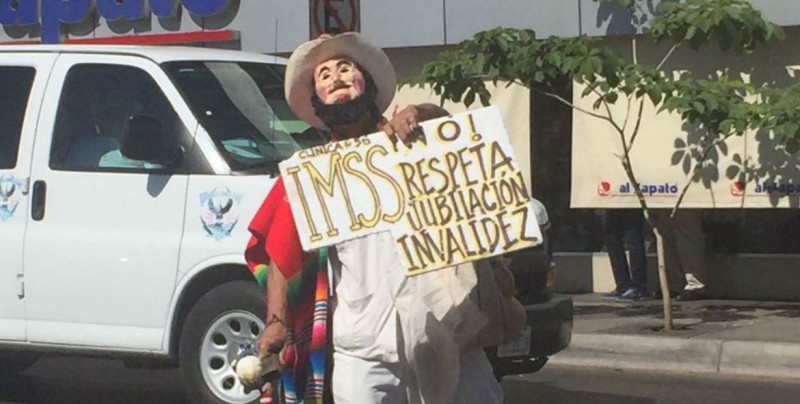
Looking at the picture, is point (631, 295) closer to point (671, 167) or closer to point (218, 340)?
point (671, 167)

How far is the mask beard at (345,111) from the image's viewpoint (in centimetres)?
419

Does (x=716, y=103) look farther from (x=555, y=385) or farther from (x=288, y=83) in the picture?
(x=288, y=83)

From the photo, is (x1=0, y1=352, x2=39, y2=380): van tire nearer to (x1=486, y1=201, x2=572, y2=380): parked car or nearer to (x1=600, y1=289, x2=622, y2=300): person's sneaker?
(x1=486, y1=201, x2=572, y2=380): parked car

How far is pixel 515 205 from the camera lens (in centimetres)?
394

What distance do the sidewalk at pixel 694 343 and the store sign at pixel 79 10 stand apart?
5.01 meters

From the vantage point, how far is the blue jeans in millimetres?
13766

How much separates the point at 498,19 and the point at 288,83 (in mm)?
9345

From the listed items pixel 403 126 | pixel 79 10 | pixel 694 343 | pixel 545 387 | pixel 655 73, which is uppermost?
pixel 79 10

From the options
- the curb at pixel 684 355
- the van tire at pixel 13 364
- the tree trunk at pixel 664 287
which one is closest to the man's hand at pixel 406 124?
the van tire at pixel 13 364

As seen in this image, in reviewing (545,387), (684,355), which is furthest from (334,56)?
(684,355)

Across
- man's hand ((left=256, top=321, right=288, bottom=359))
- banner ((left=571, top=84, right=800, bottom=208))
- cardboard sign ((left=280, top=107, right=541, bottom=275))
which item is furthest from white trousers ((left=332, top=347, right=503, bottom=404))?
banner ((left=571, top=84, right=800, bottom=208))

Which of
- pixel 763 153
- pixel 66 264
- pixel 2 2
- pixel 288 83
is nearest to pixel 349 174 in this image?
pixel 288 83

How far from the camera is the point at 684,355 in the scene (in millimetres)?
10516

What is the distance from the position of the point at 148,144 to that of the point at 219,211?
0.55 m
